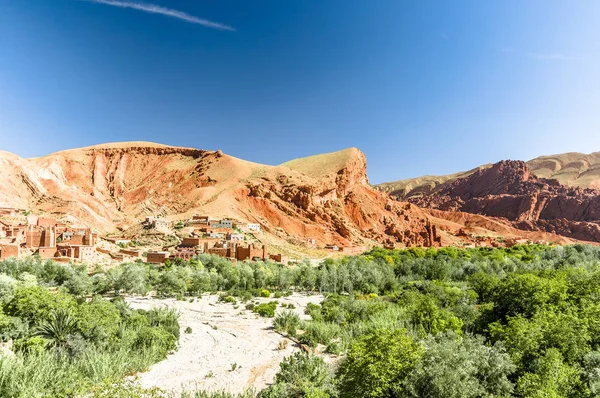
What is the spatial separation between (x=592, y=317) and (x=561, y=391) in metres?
5.79

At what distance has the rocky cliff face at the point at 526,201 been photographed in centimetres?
11888

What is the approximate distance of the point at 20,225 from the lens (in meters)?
48.3

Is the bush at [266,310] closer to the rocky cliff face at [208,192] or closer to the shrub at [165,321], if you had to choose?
the shrub at [165,321]

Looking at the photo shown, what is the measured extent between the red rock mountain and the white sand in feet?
150

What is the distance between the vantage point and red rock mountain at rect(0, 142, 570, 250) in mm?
76125

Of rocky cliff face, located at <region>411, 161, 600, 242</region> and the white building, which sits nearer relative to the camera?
the white building

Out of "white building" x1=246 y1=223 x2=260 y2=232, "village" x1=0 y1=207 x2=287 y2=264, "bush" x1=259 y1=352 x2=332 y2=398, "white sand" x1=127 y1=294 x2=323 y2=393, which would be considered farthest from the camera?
"white building" x1=246 y1=223 x2=260 y2=232

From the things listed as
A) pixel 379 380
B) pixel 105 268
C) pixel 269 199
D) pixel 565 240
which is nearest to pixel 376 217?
pixel 269 199

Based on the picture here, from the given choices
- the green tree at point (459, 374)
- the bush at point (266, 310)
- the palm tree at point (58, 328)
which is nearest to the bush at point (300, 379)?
the green tree at point (459, 374)

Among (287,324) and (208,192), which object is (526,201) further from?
(287,324)

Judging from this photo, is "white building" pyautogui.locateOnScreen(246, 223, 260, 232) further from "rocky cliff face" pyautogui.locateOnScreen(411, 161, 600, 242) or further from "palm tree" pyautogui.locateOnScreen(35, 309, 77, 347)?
"rocky cliff face" pyautogui.locateOnScreen(411, 161, 600, 242)

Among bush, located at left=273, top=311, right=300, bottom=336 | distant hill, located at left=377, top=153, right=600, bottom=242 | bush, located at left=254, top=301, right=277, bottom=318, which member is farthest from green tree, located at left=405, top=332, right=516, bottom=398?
distant hill, located at left=377, top=153, right=600, bottom=242

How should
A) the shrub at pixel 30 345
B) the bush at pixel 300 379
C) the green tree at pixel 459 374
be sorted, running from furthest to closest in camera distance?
the shrub at pixel 30 345 < the bush at pixel 300 379 < the green tree at pixel 459 374

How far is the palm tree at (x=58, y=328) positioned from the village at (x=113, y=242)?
95.7 feet
